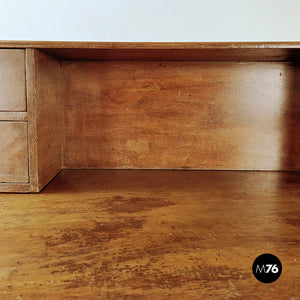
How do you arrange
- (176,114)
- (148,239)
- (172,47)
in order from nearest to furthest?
1. (148,239)
2. (172,47)
3. (176,114)

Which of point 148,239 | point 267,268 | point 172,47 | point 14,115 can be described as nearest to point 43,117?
point 14,115

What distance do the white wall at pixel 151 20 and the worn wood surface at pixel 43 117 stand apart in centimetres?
27

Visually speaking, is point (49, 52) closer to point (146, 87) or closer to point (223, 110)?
point (146, 87)

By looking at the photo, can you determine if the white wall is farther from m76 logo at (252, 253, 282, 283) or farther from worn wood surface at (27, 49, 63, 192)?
m76 logo at (252, 253, 282, 283)

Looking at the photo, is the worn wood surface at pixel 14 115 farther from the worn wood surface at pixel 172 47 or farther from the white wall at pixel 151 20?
the white wall at pixel 151 20

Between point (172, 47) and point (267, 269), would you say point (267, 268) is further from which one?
point (172, 47)

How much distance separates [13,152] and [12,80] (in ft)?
0.74

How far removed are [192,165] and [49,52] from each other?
731mm

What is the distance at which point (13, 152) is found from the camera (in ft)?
3.51

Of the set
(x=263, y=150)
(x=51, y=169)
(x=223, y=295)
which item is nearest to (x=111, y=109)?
(x=51, y=169)

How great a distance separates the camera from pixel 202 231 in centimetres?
78

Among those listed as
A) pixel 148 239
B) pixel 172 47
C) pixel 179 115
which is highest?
pixel 172 47

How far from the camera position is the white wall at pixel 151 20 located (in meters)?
1.49

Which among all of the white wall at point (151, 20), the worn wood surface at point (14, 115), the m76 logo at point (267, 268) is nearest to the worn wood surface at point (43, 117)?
the worn wood surface at point (14, 115)
